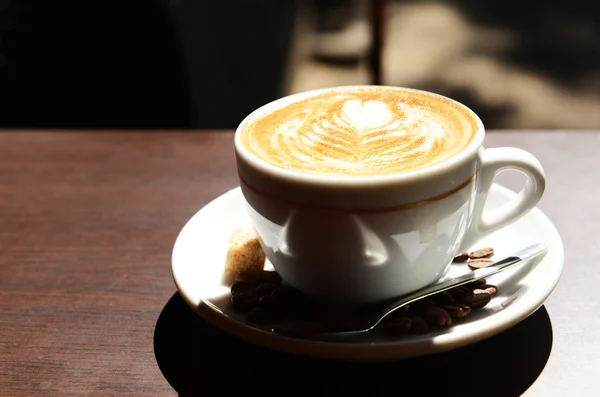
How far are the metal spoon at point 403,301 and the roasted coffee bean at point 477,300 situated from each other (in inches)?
0.7

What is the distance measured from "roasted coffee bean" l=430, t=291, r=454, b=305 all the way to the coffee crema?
0.49 feet

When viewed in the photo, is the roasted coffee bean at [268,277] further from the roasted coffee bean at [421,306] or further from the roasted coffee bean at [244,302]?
the roasted coffee bean at [421,306]

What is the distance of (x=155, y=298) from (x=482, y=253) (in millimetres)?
417

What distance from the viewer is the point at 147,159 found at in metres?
1.27

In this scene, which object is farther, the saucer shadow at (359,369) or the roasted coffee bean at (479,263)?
the roasted coffee bean at (479,263)

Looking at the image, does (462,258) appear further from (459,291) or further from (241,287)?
(241,287)

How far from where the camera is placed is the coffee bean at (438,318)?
2.13ft

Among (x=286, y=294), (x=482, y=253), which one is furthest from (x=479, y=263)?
(x=286, y=294)

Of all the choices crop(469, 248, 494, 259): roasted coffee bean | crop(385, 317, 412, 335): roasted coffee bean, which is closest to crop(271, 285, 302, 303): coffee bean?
crop(385, 317, 412, 335): roasted coffee bean

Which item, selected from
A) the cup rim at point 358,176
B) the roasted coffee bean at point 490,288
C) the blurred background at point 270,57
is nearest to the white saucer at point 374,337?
the roasted coffee bean at point 490,288

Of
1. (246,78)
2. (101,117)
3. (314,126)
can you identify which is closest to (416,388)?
(314,126)

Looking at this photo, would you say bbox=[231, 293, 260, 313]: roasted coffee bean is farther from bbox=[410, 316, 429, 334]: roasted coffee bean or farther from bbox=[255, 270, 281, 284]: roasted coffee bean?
bbox=[410, 316, 429, 334]: roasted coffee bean

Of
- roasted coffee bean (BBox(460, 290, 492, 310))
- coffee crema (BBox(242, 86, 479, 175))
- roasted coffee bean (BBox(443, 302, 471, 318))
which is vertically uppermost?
coffee crema (BBox(242, 86, 479, 175))

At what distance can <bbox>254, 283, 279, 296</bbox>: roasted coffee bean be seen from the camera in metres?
0.74
